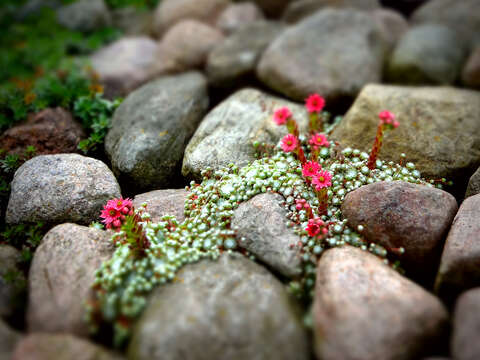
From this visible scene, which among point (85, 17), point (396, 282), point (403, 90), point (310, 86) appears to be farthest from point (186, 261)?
point (85, 17)

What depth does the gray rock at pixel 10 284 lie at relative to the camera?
10.2ft

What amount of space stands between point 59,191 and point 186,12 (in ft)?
16.3

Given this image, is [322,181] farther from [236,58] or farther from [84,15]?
[84,15]

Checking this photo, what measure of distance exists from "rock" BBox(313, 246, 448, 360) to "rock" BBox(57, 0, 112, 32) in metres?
7.04

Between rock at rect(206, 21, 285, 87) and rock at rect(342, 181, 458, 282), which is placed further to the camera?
rock at rect(206, 21, 285, 87)

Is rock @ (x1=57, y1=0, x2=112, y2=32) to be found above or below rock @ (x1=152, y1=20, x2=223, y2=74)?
above

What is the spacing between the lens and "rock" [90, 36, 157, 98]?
6.10 m

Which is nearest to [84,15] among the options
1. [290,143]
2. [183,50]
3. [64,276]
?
[183,50]

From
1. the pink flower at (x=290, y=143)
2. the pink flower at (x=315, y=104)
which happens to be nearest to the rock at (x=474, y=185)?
the pink flower at (x=315, y=104)

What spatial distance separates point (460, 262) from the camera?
117 inches

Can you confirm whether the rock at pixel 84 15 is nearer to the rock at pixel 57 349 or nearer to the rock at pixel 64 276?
the rock at pixel 64 276

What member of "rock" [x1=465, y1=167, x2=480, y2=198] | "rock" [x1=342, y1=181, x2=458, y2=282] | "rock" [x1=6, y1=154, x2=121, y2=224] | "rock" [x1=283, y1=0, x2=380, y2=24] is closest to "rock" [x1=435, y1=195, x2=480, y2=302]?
"rock" [x1=342, y1=181, x2=458, y2=282]

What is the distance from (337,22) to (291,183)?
3.26 metres

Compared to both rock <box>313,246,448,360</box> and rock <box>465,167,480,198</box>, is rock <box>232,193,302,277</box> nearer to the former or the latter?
rock <box>313,246,448,360</box>
